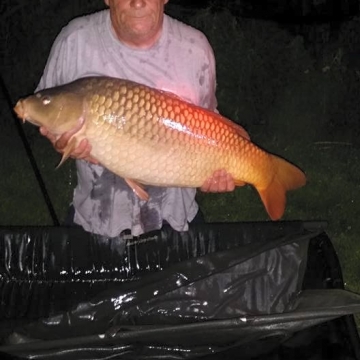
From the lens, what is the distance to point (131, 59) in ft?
7.27

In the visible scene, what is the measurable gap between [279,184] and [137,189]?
46cm

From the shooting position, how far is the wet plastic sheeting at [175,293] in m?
2.09

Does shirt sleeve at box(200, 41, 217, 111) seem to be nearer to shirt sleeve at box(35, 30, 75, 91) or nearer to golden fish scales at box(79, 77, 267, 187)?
golden fish scales at box(79, 77, 267, 187)

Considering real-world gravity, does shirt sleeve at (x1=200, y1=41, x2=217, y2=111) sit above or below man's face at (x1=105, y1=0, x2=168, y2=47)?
below

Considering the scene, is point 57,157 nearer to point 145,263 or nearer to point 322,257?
point 145,263

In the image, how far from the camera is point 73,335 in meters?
2.20

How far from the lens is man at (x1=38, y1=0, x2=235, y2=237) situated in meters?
2.12

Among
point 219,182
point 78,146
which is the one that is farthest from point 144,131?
point 219,182

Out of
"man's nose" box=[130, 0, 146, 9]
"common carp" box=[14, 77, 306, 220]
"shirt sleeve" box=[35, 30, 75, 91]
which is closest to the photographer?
"common carp" box=[14, 77, 306, 220]

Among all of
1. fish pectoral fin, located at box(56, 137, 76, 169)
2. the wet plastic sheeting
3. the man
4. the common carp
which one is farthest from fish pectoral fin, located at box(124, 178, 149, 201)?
the wet plastic sheeting

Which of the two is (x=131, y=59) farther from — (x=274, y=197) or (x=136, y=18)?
(x=274, y=197)

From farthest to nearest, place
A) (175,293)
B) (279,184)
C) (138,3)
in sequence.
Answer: (175,293) < (279,184) < (138,3)

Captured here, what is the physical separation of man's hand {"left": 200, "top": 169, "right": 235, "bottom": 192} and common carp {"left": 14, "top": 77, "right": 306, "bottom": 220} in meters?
0.01

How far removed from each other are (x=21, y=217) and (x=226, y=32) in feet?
6.90
